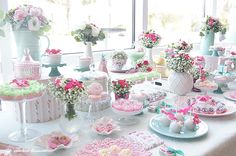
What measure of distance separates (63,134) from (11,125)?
28cm

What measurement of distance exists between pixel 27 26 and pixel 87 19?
0.79 m

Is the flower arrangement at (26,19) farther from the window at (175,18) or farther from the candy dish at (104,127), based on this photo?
the window at (175,18)

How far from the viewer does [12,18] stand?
1.37 meters

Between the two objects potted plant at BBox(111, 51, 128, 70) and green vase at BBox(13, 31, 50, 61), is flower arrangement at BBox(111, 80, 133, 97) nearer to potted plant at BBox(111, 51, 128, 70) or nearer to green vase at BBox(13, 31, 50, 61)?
green vase at BBox(13, 31, 50, 61)

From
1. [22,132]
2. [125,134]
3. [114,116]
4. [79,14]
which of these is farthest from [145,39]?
[22,132]

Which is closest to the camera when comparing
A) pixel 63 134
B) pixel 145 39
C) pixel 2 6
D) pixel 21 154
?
pixel 21 154

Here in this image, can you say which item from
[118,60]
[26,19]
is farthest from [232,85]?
[26,19]

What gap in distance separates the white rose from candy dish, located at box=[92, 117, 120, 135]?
22.1 inches

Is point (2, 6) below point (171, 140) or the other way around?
the other way around

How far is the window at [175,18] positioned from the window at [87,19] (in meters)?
0.26

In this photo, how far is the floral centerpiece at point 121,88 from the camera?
136 cm

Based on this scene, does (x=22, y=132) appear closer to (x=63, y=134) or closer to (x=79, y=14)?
(x=63, y=134)

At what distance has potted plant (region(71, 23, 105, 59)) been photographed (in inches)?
65.1

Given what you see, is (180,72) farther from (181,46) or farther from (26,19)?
(26,19)
